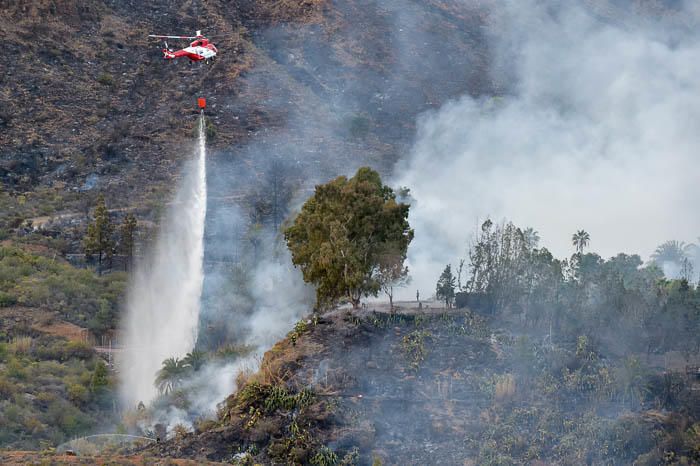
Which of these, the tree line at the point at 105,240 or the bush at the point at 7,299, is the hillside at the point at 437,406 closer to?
the bush at the point at 7,299

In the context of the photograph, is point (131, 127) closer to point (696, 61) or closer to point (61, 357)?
point (61, 357)

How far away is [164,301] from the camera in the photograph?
57.9 m

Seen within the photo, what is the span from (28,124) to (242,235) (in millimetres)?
19135

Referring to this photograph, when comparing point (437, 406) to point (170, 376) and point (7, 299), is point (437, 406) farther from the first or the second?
point (7, 299)

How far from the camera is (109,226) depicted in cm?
6375

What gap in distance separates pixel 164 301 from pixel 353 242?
1608cm

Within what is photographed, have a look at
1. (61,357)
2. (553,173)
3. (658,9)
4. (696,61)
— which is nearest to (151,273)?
(61,357)

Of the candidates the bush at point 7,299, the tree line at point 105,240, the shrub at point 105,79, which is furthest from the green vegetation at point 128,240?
the shrub at point 105,79

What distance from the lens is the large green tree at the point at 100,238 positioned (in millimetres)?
62969

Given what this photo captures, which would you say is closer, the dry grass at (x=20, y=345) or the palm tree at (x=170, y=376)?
the palm tree at (x=170, y=376)

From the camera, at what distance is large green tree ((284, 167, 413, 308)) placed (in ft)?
145

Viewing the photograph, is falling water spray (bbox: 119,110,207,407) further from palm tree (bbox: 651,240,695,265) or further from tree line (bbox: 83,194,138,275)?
palm tree (bbox: 651,240,695,265)

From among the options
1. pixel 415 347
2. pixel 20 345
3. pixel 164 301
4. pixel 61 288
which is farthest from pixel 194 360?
pixel 61 288

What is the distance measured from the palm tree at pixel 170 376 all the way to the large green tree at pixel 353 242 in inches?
241
